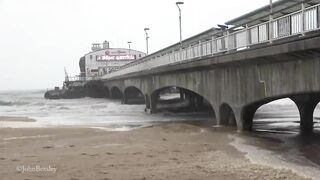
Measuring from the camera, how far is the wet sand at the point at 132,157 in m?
12.9

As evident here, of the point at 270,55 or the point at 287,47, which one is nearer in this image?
the point at 287,47

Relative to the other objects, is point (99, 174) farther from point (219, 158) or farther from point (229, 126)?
point (229, 126)

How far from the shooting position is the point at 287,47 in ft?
53.1

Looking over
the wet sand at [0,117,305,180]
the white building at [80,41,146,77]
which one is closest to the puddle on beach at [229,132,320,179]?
the wet sand at [0,117,305,180]

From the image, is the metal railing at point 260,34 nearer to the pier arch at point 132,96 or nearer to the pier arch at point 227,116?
the pier arch at point 227,116

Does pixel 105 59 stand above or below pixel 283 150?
above

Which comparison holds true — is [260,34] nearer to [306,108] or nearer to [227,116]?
[227,116]

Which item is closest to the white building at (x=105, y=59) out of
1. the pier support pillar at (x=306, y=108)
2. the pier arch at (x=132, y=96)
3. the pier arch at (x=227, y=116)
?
the pier arch at (x=132, y=96)

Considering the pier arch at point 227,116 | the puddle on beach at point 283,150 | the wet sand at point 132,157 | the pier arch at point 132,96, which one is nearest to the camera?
the wet sand at point 132,157

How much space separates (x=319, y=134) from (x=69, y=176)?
14.2 m

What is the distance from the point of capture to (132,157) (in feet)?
52.8

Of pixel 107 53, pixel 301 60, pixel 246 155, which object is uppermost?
pixel 107 53

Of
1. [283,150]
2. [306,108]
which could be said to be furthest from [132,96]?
[283,150]

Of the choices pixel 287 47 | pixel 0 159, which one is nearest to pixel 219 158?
pixel 287 47
